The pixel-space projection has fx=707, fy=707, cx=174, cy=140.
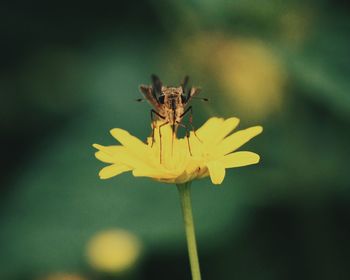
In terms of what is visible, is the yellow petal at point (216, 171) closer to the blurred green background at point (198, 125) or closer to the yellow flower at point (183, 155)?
the yellow flower at point (183, 155)

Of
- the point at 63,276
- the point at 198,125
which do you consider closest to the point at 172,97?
the point at 63,276

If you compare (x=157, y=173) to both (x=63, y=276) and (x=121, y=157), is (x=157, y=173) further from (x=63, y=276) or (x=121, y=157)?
(x=63, y=276)

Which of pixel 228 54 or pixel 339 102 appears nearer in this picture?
pixel 339 102

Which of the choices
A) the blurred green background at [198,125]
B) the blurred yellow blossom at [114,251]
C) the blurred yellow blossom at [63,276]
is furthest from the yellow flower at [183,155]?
the blurred yellow blossom at [63,276]

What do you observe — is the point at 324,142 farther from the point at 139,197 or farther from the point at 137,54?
the point at 137,54

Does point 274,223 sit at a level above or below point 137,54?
below

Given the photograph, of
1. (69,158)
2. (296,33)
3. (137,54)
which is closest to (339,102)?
(296,33)
